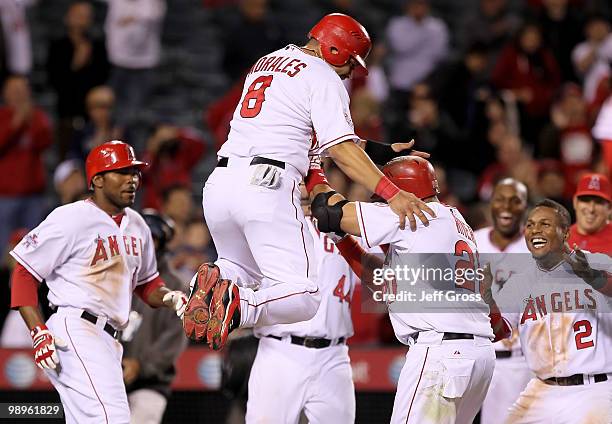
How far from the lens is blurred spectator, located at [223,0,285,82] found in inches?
508

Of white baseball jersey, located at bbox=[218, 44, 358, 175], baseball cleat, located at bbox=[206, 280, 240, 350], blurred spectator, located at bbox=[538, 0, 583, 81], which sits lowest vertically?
baseball cleat, located at bbox=[206, 280, 240, 350]

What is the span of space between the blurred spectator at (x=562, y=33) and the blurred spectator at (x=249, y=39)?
10.1 ft

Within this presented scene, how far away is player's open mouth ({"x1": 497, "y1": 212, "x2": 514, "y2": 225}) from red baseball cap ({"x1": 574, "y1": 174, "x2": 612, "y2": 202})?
24.0 inches

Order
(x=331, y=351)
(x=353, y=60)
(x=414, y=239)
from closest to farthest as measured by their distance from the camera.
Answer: (x=414, y=239) < (x=353, y=60) < (x=331, y=351)

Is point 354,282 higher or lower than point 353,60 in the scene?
lower

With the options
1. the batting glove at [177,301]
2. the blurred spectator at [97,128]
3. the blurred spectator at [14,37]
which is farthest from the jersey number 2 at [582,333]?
the blurred spectator at [14,37]

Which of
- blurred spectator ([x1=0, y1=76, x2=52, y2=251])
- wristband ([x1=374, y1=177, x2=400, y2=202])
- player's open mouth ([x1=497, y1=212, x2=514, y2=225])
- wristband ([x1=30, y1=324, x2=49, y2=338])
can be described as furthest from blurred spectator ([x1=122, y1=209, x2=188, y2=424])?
blurred spectator ([x1=0, y1=76, x2=52, y2=251])

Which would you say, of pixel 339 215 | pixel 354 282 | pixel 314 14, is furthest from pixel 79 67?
pixel 339 215

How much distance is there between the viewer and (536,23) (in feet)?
44.5

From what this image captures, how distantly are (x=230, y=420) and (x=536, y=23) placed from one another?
21.3 feet

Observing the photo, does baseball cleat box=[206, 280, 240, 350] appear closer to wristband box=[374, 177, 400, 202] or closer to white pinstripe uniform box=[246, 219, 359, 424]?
wristband box=[374, 177, 400, 202]

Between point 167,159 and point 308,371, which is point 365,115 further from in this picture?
point 308,371

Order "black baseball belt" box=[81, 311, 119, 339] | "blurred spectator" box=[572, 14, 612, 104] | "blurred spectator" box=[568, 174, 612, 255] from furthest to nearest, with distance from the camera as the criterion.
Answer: "blurred spectator" box=[572, 14, 612, 104] → "blurred spectator" box=[568, 174, 612, 255] → "black baseball belt" box=[81, 311, 119, 339]

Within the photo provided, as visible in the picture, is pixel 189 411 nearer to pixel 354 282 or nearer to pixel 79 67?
pixel 354 282
